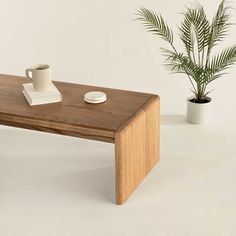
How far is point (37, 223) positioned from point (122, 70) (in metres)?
2.71

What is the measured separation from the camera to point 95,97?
4.21 metres

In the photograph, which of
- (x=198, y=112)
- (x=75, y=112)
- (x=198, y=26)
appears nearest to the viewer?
(x=75, y=112)

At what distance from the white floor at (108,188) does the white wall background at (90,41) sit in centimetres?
122

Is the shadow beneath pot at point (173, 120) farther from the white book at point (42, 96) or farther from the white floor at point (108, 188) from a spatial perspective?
the white book at point (42, 96)

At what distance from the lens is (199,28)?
497cm

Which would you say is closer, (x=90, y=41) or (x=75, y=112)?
(x=75, y=112)

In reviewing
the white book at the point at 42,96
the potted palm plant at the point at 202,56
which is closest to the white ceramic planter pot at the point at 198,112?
the potted palm plant at the point at 202,56

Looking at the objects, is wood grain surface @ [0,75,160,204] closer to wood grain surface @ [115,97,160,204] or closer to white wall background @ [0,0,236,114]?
wood grain surface @ [115,97,160,204]

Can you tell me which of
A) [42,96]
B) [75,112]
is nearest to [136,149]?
[75,112]

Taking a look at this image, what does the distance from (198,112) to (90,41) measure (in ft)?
5.78

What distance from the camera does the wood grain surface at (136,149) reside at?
3873mm

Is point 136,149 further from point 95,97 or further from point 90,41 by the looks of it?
point 90,41

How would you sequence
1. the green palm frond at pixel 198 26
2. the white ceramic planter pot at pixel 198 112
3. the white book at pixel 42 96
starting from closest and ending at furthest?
1. the white book at pixel 42 96
2. the green palm frond at pixel 198 26
3. the white ceramic planter pot at pixel 198 112

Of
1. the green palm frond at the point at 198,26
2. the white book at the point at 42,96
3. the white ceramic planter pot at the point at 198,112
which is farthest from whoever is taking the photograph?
the white ceramic planter pot at the point at 198,112
